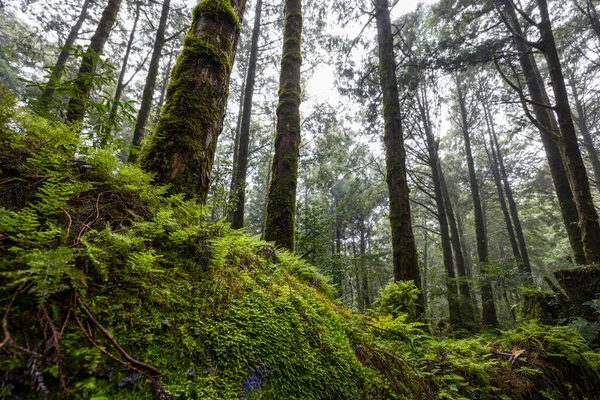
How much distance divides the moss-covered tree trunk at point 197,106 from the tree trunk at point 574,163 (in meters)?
6.44

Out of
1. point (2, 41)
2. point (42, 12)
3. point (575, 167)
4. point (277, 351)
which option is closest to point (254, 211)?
point (42, 12)

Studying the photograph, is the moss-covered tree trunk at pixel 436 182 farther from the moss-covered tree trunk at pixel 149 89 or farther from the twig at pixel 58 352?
the twig at pixel 58 352

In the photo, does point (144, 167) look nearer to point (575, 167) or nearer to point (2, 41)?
point (575, 167)

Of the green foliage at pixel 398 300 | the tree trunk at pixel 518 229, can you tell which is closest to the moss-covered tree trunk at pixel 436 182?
the tree trunk at pixel 518 229

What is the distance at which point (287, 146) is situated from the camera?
5527 millimetres

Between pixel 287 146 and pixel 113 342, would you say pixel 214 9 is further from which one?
pixel 113 342

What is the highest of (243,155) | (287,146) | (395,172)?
(243,155)

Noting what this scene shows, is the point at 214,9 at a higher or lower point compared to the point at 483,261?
higher

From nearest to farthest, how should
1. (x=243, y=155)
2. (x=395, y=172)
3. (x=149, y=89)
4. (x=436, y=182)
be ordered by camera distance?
(x=395, y=172) → (x=149, y=89) → (x=243, y=155) → (x=436, y=182)

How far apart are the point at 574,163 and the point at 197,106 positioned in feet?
22.5

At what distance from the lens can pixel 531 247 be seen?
26.3 meters

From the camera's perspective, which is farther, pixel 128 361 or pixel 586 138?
pixel 586 138

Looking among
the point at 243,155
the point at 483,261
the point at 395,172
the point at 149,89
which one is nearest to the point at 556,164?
the point at 483,261

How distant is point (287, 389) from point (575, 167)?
A: 272 inches
